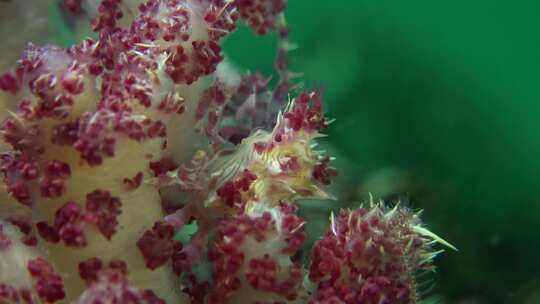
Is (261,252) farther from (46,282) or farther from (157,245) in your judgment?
(46,282)

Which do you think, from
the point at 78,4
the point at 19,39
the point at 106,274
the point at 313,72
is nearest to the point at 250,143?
the point at 106,274

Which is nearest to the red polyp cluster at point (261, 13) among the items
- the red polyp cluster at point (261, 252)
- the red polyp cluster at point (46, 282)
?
the red polyp cluster at point (261, 252)

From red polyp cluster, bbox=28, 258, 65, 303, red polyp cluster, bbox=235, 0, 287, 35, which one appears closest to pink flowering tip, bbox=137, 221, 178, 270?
red polyp cluster, bbox=28, 258, 65, 303

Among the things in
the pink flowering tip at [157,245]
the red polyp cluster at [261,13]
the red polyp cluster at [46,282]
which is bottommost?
the red polyp cluster at [46,282]

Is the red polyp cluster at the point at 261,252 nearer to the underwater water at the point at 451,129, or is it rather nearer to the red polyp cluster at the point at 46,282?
the red polyp cluster at the point at 46,282

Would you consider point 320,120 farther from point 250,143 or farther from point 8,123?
point 8,123
